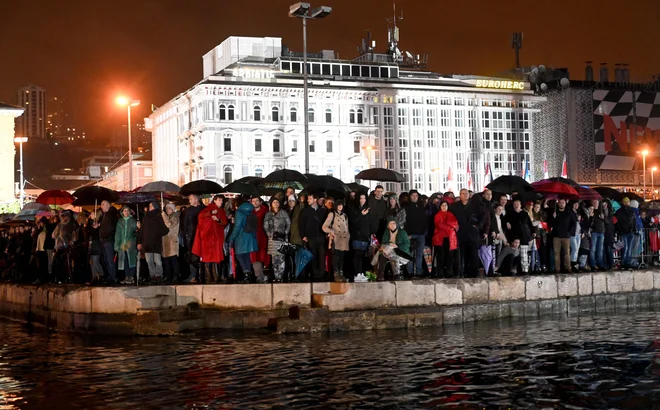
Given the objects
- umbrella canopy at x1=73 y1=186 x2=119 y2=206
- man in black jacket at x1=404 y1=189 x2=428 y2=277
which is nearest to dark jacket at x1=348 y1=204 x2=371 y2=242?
man in black jacket at x1=404 y1=189 x2=428 y2=277

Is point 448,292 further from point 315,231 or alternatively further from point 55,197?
point 55,197

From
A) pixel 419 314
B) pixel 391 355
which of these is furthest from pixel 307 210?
pixel 391 355

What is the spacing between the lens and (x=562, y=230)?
21922 mm

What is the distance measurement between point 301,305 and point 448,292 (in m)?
3.01

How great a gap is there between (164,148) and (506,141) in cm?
3841

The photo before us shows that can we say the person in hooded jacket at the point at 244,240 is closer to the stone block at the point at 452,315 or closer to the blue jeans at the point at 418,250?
the blue jeans at the point at 418,250

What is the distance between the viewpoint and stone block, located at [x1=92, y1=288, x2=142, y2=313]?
19.2 metres

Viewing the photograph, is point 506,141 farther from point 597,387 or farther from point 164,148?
point 597,387

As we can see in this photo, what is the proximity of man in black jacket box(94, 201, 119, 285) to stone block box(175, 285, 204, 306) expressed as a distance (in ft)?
8.31

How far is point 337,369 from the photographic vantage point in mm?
13406

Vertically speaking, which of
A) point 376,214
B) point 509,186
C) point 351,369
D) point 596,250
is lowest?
point 351,369

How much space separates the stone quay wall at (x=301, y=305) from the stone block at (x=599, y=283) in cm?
143

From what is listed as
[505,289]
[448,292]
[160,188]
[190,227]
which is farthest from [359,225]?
[160,188]

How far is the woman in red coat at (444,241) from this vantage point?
19.8 meters
